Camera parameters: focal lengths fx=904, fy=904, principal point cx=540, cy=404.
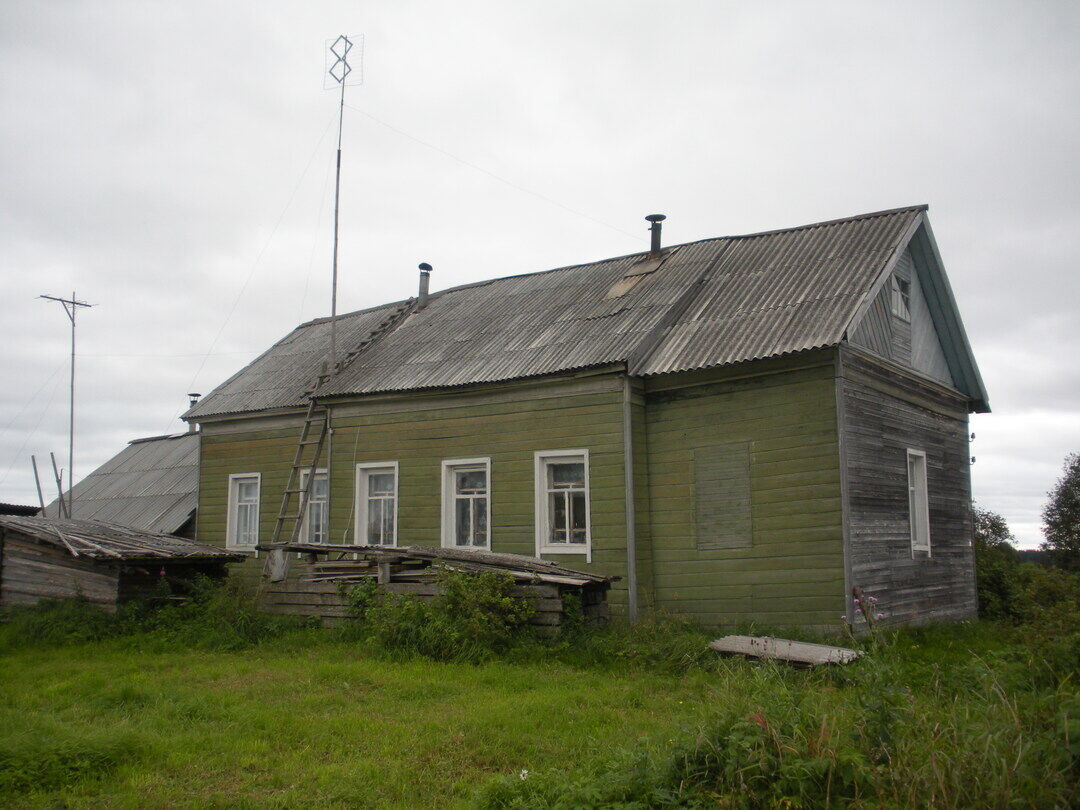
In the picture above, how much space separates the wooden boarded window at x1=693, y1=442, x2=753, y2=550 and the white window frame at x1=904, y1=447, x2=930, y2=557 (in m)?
3.05

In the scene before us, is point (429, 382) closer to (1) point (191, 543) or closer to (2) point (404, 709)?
(1) point (191, 543)

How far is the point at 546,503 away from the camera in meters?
14.2

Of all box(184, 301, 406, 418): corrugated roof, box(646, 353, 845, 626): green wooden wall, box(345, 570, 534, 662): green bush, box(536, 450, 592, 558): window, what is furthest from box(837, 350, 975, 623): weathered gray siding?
box(184, 301, 406, 418): corrugated roof

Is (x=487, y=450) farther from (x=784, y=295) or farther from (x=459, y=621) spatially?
(x=784, y=295)

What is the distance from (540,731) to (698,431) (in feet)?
22.2

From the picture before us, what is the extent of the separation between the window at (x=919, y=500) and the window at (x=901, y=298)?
2.22 meters

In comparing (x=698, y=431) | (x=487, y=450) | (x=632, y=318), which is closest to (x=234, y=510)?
(x=487, y=450)

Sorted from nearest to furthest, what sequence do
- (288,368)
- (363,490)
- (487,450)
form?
1. (487,450)
2. (363,490)
3. (288,368)

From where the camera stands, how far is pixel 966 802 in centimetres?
436

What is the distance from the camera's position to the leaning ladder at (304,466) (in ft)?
52.5

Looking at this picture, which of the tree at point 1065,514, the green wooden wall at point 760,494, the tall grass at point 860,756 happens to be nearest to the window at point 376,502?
the green wooden wall at point 760,494

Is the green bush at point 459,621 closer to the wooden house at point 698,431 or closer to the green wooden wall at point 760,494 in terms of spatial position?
the wooden house at point 698,431

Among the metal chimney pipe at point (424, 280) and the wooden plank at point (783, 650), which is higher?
the metal chimney pipe at point (424, 280)

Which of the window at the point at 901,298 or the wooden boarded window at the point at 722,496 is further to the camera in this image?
the window at the point at 901,298
